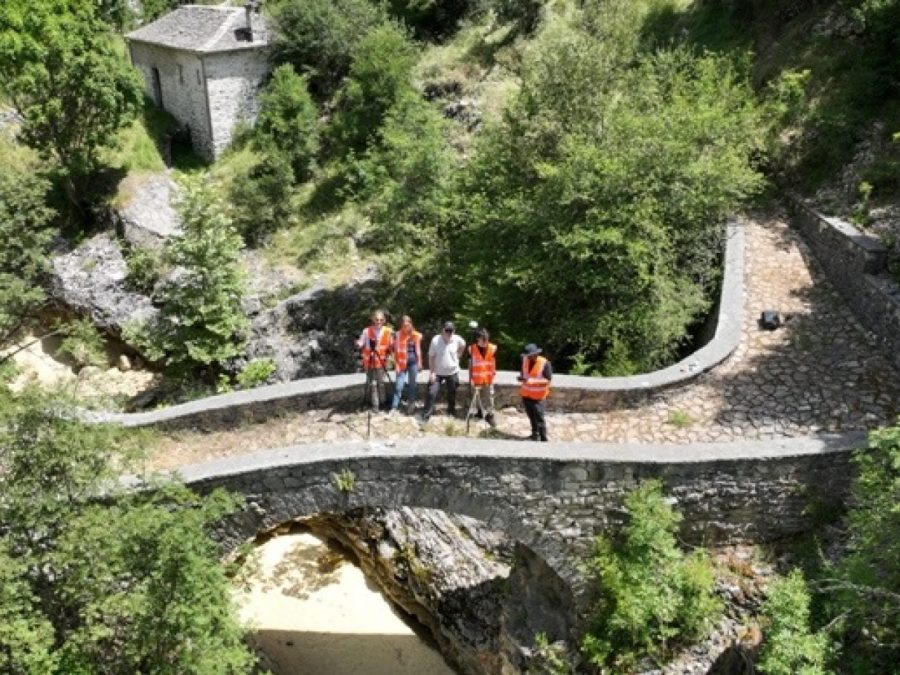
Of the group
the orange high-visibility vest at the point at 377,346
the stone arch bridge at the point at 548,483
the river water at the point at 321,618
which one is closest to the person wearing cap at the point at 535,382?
the stone arch bridge at the point at 548,483

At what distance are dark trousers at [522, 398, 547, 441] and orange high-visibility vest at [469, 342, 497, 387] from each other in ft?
2.14

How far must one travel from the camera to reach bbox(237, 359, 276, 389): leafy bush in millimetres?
19078

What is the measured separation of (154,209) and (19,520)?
18.6 m

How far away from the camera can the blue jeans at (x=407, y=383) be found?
38.9ft

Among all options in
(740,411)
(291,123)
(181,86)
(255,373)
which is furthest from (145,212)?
(740,411)

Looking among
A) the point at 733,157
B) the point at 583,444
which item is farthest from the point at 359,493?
the point at 733,157

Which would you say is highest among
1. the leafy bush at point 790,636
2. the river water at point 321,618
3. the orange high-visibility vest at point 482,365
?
the orange high-visibility vest at point 482,365

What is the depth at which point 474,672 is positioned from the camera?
14023 mm

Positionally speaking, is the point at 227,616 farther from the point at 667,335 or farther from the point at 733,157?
the point at 733,157

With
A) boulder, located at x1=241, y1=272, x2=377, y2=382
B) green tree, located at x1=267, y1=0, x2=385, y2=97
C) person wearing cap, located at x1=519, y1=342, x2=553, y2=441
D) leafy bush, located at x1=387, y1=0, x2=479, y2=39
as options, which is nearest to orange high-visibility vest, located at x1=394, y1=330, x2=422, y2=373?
person wearing cap, located at x1=519, y1=342, x2=553, y2=441

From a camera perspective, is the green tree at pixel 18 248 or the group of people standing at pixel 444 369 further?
the green tree at pixel 18 248

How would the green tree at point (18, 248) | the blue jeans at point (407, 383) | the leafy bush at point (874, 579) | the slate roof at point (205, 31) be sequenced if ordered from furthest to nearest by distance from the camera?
the slate roof at point (205, 31) < the green tree at point (18, 248) < the blue jeans at point (407, 383) < the leafy bush at point (874, 579)

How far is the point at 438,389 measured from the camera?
12.0 metres

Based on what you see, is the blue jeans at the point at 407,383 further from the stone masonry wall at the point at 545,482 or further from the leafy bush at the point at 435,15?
the leafy bush at the point at 435,15
